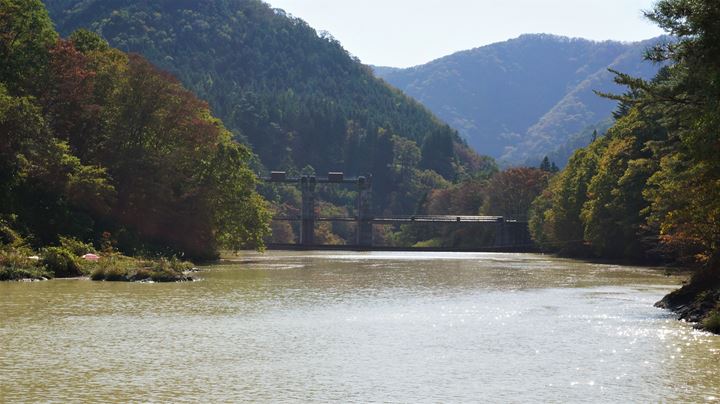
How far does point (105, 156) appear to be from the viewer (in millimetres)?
86625

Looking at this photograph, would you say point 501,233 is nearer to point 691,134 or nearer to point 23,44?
point 23,44

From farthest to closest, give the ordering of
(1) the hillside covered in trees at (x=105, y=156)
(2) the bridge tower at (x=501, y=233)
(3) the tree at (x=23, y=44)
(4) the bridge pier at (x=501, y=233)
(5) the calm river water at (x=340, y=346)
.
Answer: (4) the bridge pier at (x=501, y=233), (2) the bridge tower at (x=501, y=233), (3) the tree at (x=23, y=44), (1) the hillside covered in trees at (x=105, y=156), (5) the calm river water at (x=340, y=346)

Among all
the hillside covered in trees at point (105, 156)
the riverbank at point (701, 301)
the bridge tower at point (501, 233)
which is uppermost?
the hillside covered in trees at point (105, 156)

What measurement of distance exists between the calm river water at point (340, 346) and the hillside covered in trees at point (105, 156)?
15.7 metres

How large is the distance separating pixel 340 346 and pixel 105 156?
57050mm

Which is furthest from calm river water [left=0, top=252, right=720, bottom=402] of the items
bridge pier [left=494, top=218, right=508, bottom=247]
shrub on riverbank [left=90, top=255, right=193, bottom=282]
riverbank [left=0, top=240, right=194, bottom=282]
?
bridge pier [left=494, top=218, right=508, bottom=247]

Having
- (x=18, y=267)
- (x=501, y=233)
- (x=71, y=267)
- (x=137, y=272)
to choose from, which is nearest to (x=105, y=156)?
(x=71, y=267)

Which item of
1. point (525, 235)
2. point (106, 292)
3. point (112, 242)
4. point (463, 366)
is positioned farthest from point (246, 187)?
point (525, 235)

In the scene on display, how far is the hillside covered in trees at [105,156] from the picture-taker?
72938mm

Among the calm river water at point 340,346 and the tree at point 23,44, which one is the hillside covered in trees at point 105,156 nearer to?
the tree at point 23,44

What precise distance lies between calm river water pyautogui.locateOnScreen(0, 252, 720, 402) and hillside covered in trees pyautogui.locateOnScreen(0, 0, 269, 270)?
15.7m

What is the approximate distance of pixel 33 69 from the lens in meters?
79.9

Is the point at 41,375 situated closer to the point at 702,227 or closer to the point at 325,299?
the point at 325,299

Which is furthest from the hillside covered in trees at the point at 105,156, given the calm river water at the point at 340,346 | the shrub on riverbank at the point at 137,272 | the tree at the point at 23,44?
the calm river water at the point at 340,346
